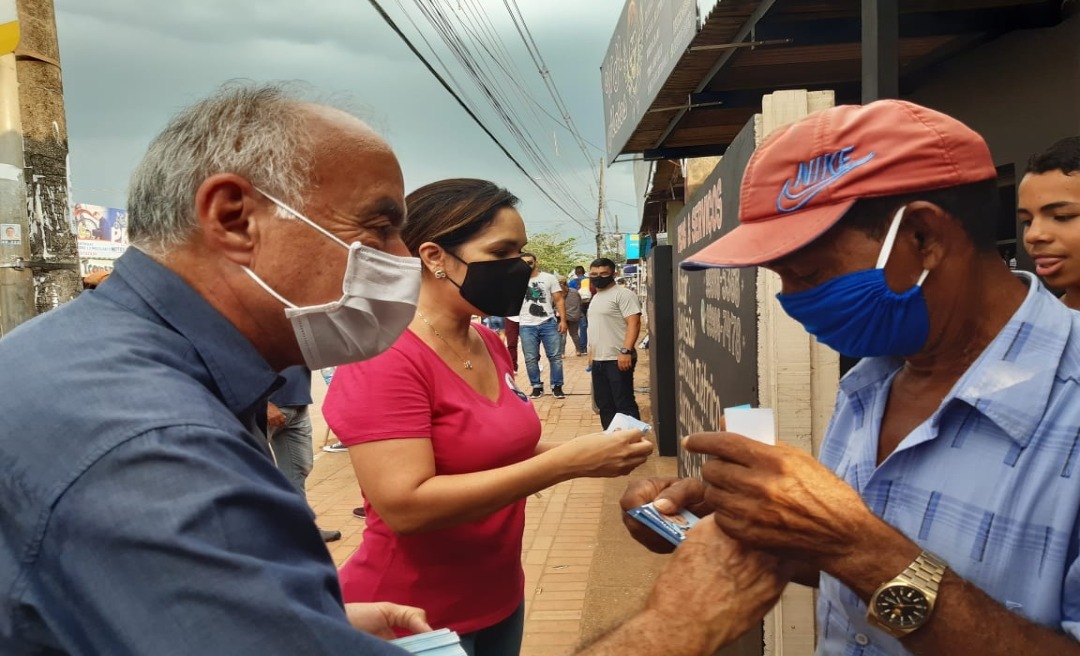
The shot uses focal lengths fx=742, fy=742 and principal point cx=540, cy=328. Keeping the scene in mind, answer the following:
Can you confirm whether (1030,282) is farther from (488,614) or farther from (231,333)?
(488,614)

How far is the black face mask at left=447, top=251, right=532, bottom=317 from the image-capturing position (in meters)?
2.31

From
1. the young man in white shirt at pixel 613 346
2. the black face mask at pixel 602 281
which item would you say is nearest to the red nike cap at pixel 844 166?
the young man in white shirt at pixel 613 346

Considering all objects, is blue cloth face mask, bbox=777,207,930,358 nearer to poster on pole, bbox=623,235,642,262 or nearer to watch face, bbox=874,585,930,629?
watch face, bbox=874,585,930,629

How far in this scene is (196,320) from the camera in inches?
42.3

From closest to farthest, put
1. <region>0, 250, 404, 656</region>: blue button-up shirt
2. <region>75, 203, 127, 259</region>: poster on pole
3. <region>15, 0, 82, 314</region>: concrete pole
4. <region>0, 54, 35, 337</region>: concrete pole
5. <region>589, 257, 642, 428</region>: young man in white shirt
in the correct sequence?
<region>0, 250, 404, 656</region>: blue button-up shirt < <region>0, 54, 35, 337</region>: concrete pole < <region>15, 0, 82, 314</region>: concrete pole < <region>589, 257, 642, 428</region>: young man in white shirt < <region>75, 203, 127, 259</region>: poster on pole

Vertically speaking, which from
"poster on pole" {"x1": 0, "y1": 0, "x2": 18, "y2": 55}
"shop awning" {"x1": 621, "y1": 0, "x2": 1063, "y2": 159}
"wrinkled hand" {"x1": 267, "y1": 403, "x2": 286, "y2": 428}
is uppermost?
"shop awning" {"x1": 621, "y1": 0, "x2": 1063, "y2": 159}

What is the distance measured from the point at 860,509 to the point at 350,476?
638 cm

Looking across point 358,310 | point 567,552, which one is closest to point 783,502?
point 358,310

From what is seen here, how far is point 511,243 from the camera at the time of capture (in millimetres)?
2387

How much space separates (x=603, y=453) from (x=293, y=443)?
123 inches

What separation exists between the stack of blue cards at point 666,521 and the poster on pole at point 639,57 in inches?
123

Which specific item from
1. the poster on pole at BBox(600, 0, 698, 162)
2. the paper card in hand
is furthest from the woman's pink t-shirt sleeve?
the poster on pole at BBox(600, 0, 698, 162)

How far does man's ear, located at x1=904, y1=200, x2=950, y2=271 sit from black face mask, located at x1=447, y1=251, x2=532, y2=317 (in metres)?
1.22

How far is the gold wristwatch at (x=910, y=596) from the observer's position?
3.72ft
